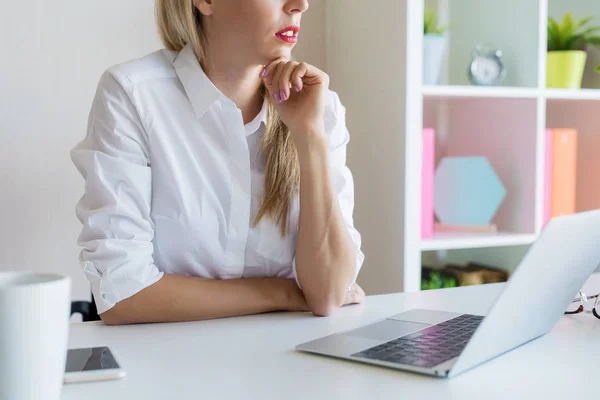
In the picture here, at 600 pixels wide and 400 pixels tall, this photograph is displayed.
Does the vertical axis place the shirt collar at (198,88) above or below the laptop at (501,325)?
above

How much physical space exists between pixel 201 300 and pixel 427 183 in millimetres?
1184

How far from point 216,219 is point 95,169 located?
26 centimetres

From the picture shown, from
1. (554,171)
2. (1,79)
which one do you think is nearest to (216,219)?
(1,79)

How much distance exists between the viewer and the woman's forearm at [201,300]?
3.58 ft

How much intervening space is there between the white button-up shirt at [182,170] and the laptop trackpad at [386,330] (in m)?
0.40

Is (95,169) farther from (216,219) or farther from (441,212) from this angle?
(441,212)

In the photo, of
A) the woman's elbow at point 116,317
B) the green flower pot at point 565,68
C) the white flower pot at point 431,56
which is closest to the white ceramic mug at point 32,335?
the woman's elbow at point 116,317

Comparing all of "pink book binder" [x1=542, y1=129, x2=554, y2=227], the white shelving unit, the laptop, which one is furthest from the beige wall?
the laptop

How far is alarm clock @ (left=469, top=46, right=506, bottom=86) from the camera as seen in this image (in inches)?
93.3

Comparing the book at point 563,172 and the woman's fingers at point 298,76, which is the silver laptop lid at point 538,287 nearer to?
the woman's fingers at point 298,76

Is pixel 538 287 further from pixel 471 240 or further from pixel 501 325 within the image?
Answer: pixel 471 240

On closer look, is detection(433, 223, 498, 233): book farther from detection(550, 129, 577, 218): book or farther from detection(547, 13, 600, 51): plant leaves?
detection(547, 13, 600, 51): plant leaves

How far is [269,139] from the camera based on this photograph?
4.75 ft

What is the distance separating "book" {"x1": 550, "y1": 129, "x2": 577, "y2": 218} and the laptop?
1.51 meters
